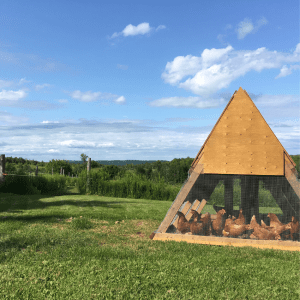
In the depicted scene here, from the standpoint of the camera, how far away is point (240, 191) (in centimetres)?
742

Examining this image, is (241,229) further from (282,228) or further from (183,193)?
(183,193)

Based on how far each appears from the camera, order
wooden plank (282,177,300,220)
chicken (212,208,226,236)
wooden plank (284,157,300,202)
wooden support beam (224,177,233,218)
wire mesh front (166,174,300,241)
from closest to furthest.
Result: wooden plank (284,157,300,202)
wooden plank (282,177,300,220)
wire mesh front (166,174,300,241)
chicken (212,208,226,236)
wooden support beam (224,177,233,218)

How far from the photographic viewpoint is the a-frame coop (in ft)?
19.8

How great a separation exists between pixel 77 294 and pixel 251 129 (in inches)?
189

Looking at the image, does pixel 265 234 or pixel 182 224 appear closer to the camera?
pixel 265 234

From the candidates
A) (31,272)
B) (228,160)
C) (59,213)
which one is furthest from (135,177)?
(31,272)

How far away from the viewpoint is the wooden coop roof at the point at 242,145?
6023 mm

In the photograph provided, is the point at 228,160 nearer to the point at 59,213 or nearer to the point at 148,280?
the point at 148,280

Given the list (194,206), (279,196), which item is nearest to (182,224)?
(194,206)

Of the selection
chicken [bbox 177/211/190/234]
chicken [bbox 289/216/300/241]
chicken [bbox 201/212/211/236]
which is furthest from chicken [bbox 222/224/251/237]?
chicken [bbox 289/216/300/241]

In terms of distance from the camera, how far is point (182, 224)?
648cm

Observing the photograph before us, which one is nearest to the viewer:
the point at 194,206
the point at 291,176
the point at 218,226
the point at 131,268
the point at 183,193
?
the point at 131,268

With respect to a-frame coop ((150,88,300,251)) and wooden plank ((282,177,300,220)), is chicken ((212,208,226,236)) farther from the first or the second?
wooden plank ((282,177,300,220))

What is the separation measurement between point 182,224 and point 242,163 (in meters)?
2.03
